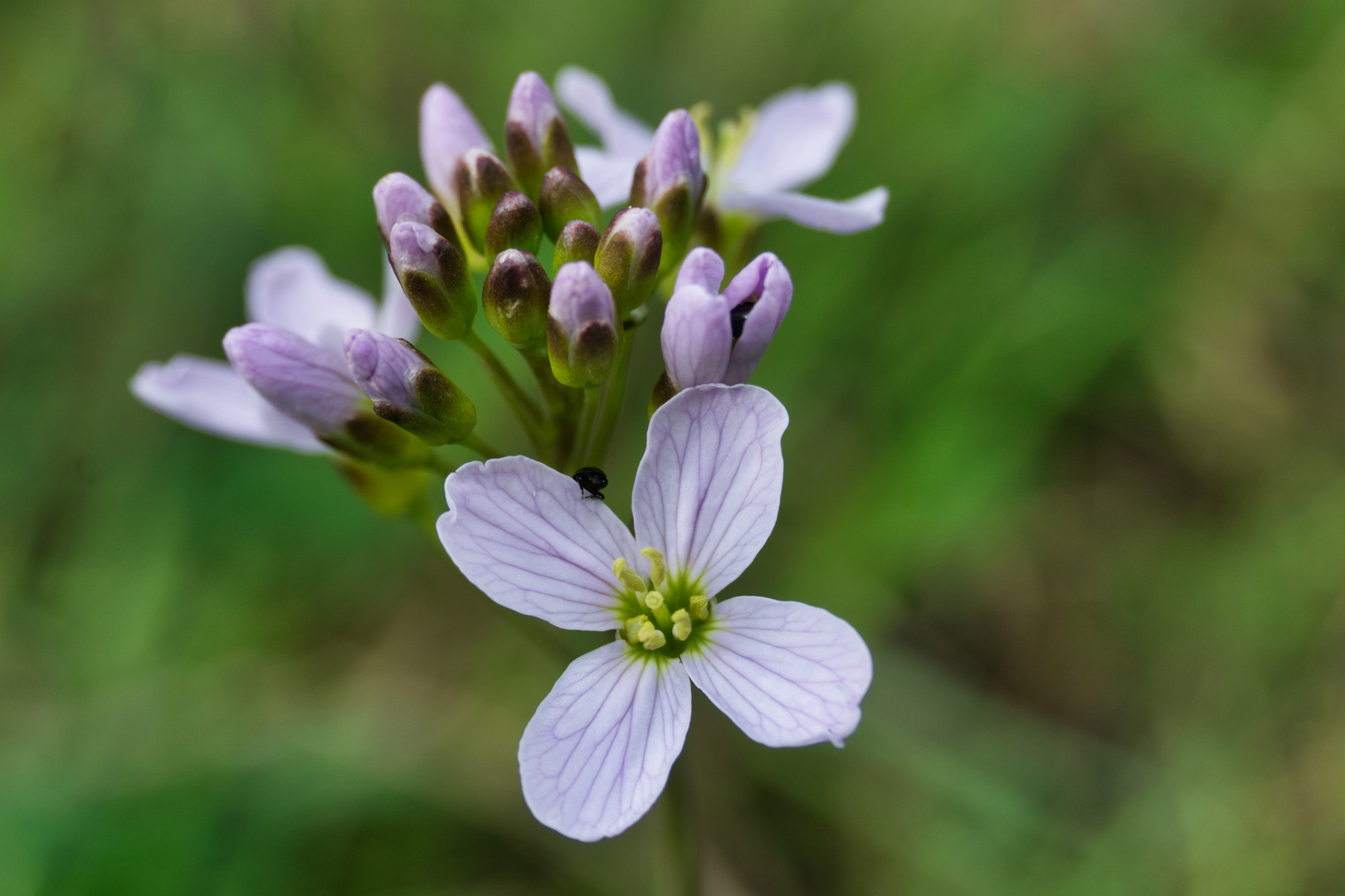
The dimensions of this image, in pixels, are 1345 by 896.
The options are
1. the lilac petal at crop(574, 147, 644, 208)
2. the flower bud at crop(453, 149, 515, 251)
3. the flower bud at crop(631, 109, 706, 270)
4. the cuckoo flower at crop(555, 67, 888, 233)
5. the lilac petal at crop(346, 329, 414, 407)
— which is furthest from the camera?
the cuckoo flower at crop(555, 67, 888, 233)

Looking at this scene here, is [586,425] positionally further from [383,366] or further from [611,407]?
[383,366]

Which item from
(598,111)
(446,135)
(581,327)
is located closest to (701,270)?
(581,327)

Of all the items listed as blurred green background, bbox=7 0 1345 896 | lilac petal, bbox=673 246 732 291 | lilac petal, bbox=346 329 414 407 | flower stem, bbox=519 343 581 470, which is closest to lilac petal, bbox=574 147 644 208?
flower stem, bbox=519 343 581 470

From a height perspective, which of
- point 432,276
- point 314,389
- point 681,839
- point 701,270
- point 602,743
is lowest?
point 681,839

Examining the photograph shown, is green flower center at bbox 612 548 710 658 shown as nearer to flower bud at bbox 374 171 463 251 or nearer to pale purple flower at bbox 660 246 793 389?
pale purple flower at bbox 660 246 793 389

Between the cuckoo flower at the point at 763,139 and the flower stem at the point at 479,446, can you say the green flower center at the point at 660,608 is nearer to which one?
the flower stem at the point at 479,446
